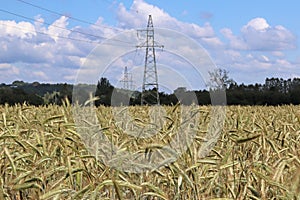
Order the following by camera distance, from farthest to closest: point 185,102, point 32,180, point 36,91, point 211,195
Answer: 1. point 36,91
2. point 185,102
3. point 211,195
4. point 32,180

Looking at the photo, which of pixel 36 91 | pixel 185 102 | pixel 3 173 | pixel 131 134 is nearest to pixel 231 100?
pixel 36 91

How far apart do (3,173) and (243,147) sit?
7.70 feet

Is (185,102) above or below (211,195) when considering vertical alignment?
above

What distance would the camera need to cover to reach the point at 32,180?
2.22 metres

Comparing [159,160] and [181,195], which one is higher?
[159,160]

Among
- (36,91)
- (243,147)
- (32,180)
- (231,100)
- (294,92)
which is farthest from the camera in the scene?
(294,92)

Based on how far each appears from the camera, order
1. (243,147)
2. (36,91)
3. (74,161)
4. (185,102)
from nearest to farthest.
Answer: (74,161) < (243,147) < (185,102) < (36,91)

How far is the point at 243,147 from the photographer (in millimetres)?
4578

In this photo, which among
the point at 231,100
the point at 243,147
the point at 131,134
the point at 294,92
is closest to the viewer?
the point at 243,147

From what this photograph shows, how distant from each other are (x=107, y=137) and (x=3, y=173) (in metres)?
1.18

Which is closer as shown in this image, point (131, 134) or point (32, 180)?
point (32, 180)

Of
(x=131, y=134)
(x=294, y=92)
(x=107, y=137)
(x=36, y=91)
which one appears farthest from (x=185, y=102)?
(x=294, y=92)

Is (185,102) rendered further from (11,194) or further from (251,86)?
(251,86)

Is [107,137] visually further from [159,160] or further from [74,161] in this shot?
[159,160]
